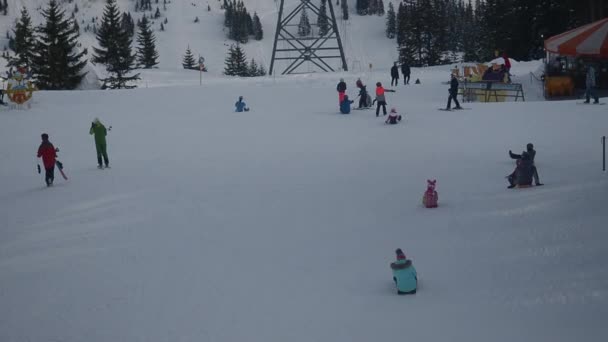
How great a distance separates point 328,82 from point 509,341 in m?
28.9

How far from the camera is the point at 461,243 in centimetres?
974

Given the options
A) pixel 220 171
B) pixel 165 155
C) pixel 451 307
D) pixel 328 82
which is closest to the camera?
pixel 451 307

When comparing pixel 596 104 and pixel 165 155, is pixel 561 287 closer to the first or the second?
pixel 165 155

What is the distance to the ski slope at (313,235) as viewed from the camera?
7367 mm

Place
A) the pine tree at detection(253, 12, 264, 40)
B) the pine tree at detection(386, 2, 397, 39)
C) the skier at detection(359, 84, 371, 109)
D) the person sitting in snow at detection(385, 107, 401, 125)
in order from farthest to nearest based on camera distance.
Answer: the pine tree at detection(253, 12, 264, 40)
the pine tree at detection(386, 2, 397, 39)
the skier at detection(359, 84, 371, 109)
the person sitting in snow at detection(385, 107, 401, 125)

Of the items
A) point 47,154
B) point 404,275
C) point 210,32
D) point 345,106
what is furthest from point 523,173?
point 210,32

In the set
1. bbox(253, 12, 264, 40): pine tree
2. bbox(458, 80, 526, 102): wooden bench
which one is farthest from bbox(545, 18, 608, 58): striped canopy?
bbox(253, 12, 264, 40): pine tree

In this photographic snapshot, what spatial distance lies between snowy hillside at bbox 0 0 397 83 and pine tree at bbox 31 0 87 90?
33.9m

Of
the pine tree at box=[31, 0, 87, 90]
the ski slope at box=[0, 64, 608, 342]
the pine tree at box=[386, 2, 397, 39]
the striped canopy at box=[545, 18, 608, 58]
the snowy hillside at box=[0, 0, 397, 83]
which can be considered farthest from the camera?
the pine tree at box=[386, 2, 397, 39]

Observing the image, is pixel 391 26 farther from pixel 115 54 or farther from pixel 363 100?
pixel 363 100

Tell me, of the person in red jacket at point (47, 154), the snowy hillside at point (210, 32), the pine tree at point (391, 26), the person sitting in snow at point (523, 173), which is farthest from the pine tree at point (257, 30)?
the person sitting in snow at point (523, 173)

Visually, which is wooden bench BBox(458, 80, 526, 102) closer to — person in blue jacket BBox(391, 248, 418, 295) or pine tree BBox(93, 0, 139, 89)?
person in blue jacket BBox(391, 248, 418, 295)

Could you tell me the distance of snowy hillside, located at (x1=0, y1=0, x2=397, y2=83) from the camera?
95750 millimetres

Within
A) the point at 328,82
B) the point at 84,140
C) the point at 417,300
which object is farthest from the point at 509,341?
the point at 328,82
